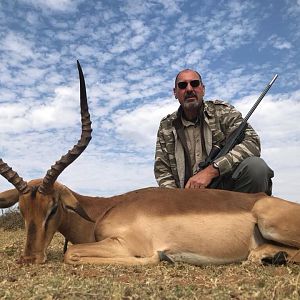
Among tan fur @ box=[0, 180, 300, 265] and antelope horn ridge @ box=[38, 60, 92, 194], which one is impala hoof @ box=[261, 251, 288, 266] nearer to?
tan fur @ box=[0, 180, 300, 265]

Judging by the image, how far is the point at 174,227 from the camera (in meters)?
5.00

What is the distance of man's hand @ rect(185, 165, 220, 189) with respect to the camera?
20.3 ft

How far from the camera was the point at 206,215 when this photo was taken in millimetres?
5070

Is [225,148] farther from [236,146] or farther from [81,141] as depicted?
[81,141]

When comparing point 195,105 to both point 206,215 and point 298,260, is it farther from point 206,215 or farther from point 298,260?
point 298,260

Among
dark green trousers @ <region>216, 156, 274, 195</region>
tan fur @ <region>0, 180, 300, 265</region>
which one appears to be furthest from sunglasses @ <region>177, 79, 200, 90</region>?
tan fur @ <region>0, 180, 300, 265</region>

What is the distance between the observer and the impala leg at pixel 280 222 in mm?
4832

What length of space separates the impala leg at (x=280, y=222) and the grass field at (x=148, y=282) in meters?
0.35

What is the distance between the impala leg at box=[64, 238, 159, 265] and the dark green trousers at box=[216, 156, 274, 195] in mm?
2150

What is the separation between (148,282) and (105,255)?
1404 millimetres

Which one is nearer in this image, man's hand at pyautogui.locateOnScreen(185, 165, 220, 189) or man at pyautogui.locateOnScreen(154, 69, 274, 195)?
man's hand at pyautogui.locateOnScreen(185, 165, 220, 189)

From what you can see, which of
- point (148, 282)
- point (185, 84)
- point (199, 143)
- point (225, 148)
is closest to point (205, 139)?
point (199, 143)

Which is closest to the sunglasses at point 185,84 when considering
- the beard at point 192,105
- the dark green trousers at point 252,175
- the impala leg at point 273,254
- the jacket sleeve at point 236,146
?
the beard at point 192,105

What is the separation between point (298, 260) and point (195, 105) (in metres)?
3.29
